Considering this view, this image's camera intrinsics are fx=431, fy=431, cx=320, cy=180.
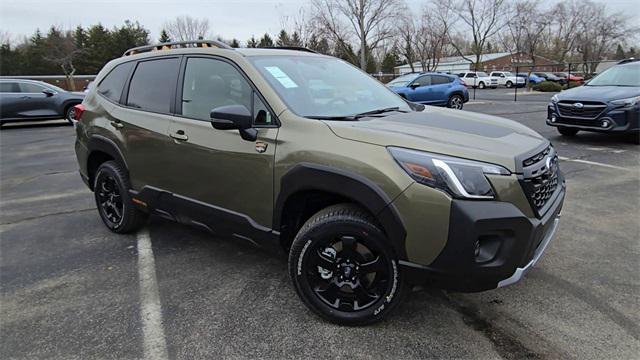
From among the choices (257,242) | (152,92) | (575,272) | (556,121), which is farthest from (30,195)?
(556,121)

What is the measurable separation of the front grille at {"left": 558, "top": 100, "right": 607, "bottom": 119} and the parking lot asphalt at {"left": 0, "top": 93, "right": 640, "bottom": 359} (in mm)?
4033

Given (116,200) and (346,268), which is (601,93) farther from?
(116,200)

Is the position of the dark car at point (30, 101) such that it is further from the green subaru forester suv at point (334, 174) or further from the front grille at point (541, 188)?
the front grille at point (541, 188)

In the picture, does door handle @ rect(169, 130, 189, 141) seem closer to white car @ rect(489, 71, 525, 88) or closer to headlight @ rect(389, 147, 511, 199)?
headlight @ rect(389, 147, 511, 199)

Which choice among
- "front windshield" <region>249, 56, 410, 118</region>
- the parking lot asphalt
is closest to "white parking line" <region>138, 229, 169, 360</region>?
the parking lot asphalt

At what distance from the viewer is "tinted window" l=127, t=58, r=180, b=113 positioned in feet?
11.8

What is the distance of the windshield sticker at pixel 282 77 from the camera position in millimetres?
3018

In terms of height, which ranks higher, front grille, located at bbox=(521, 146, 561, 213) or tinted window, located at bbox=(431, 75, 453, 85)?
tinted window, located at bbox=(431, 75, 453, 85)

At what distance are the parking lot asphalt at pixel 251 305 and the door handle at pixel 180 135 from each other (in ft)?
2.82

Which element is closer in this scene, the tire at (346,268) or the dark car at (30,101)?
the tire at (346,268)

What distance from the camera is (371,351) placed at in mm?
2410

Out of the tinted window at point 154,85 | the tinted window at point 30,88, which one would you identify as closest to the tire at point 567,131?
the tinted window at point 154,85

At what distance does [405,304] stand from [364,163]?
107 centimetres

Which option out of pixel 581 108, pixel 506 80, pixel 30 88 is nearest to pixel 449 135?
pixel 581 108
